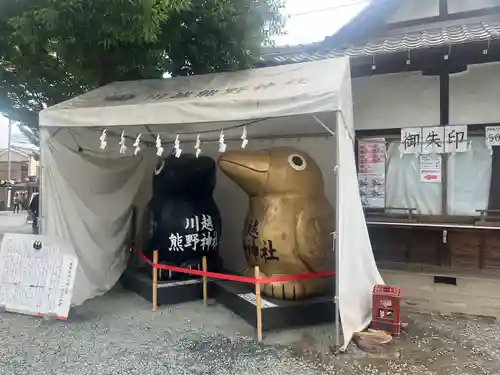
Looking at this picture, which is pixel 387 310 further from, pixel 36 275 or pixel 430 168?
pixel 36 275

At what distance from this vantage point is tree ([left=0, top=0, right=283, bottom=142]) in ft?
16.4

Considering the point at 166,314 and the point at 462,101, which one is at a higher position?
the point at 462,101

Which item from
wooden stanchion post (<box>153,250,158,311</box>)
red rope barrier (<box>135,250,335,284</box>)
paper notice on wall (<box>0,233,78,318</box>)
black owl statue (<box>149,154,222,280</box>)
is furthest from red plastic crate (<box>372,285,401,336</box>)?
A: paper notice on wall (<box>0,233,78,318</box>)

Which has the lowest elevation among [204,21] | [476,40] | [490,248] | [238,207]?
[490,248]

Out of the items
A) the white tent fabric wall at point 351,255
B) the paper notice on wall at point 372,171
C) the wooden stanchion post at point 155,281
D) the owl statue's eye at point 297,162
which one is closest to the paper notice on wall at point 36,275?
the wooden stanchion post at point 155,281

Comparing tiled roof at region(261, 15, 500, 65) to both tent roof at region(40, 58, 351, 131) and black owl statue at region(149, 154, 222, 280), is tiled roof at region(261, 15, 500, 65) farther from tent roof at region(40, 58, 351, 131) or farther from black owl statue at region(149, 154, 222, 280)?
black owl statue at region(149, 154, 222, 280)

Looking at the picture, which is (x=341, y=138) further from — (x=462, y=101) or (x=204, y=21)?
(x=204, y=21)

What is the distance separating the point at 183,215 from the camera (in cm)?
572

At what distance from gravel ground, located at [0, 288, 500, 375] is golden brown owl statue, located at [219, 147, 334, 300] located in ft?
2.04

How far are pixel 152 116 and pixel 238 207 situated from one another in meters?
2.57

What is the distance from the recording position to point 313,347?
420cm

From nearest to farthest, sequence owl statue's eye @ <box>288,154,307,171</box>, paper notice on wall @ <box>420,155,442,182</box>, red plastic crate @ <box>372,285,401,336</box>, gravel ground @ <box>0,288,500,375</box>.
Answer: gravel ground @ <box>0,288,500,375</box> → red plastic crate @ <box>372,285,401,336</box> → owl statue's eye @ <box>288,154,307,171</box> → paper notice on wall @ <box>420,155,442,182</box>

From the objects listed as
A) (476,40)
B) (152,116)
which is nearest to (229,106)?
(152,116)

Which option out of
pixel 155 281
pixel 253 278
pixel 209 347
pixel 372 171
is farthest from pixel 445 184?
pixel 155 281
